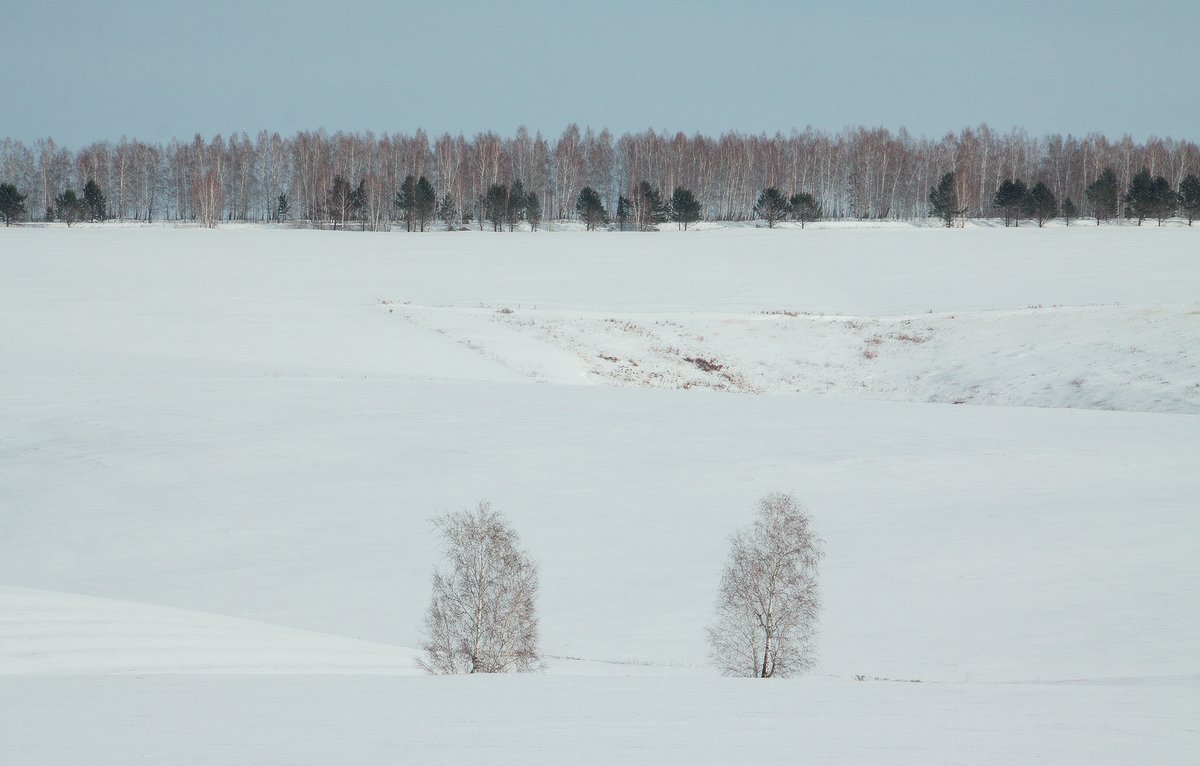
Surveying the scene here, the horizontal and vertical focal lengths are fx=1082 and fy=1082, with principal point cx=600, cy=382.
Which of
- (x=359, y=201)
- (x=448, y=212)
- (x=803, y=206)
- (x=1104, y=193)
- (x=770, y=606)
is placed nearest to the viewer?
(x=770, y=606)

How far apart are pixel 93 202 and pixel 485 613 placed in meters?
108

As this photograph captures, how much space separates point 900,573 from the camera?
1738 centimetres

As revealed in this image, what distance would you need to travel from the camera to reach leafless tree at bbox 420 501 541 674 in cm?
1309

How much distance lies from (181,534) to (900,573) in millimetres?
12545

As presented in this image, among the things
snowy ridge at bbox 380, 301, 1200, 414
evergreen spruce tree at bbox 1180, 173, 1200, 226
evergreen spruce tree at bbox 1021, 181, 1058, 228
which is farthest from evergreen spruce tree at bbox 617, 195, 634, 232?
snowy ridge at bbox 380, 301, 1200, 414

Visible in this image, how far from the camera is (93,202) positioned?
108 metres

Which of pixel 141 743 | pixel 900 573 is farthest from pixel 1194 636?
pixel 141 743

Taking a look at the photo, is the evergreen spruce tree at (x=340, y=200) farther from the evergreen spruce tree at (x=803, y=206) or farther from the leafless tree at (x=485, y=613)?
the leafless tree at (x=485, y=613)

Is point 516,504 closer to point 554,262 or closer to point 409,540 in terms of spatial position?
point 409,540

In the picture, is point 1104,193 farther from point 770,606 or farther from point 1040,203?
point 770,606

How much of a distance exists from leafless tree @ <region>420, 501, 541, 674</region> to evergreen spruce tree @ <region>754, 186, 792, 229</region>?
89.5 m

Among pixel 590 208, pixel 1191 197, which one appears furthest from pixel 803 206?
pixel 1191 197

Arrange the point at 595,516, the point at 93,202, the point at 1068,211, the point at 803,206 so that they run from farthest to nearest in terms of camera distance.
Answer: the point at 93,202
the point at 1068,211
the point at 803,206
the point at 595,516

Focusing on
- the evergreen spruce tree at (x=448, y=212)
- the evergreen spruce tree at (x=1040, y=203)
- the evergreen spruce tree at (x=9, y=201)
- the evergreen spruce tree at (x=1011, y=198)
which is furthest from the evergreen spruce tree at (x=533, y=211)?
the evergreen spruce tree at (x=9, y=201)
